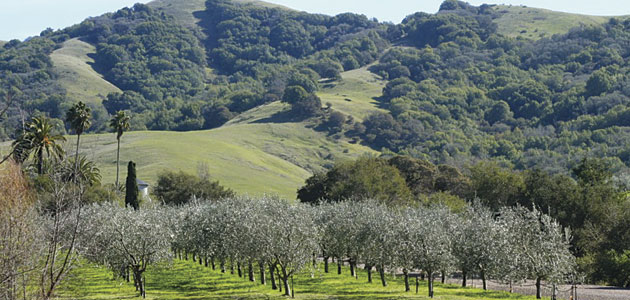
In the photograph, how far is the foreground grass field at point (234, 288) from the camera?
4666cm

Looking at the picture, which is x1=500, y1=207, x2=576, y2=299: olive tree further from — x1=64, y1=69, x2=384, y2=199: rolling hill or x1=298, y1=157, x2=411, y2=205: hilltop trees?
x1=64, y1=69, x2=384, y2=199: rolling hill

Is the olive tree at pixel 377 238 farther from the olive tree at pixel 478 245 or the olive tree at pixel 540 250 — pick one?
the olive tree at pixel 540 250

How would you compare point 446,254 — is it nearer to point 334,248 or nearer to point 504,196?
point 334,248

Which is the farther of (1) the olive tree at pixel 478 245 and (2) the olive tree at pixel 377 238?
(1) the olive tree at pixel 478 245

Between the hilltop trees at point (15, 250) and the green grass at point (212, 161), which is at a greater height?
the hilltop trees at point (15, 250)

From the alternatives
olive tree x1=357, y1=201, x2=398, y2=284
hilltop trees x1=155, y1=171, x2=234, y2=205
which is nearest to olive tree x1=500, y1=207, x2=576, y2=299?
olive tree x1=357, y1=201, x2=398, y2=284

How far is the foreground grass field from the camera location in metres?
46.7

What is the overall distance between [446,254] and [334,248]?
15356 mm

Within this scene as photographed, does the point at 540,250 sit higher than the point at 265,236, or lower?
lower

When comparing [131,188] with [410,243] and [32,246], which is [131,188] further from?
[32,246]

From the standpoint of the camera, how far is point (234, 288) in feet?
168

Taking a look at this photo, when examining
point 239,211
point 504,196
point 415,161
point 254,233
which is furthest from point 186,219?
point 415,161


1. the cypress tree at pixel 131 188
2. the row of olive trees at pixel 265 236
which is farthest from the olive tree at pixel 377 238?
the cypress tree at pixel 131 188

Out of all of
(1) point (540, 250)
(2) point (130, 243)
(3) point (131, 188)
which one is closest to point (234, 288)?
(2) point (130, 243)
